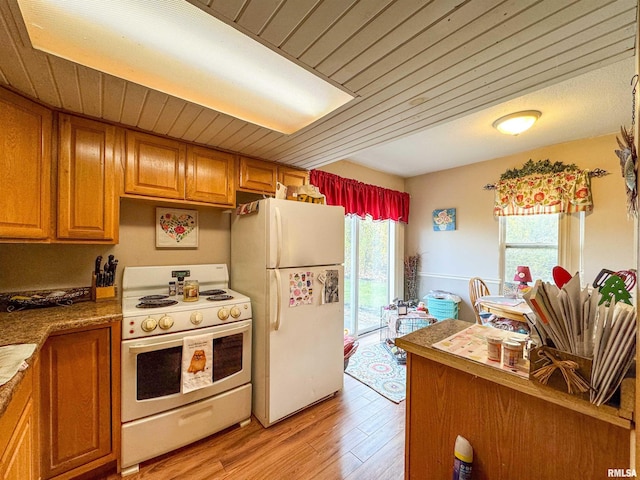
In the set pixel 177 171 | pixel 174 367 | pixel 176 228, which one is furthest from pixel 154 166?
pixel 174 367

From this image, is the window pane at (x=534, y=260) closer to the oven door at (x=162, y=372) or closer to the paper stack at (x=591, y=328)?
the paper stack at (x=591, y=328)

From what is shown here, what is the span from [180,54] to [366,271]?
331cm

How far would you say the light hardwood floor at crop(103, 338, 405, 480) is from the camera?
5.17ft

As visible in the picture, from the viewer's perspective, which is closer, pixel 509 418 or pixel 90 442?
pixel 509 418

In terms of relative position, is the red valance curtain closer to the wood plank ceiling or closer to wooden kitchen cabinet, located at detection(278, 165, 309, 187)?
wooden kitchen cabinet, located at detection(278, 165, 309, 187)

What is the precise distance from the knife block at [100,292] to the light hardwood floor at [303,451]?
1090 millimetres

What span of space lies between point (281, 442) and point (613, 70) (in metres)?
3.33

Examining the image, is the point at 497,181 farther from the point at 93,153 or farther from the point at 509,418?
the point at 93,153

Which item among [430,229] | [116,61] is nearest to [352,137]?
[116,61]

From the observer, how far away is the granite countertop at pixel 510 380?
0.64 meters

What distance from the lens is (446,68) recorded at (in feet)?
4.00

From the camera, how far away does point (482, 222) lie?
12.1 feet

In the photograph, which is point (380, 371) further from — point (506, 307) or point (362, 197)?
point (362, 197)

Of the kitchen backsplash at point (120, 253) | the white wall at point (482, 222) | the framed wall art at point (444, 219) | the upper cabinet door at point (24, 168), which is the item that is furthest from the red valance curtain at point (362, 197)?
the upper cabinet door at point (24, 168)
